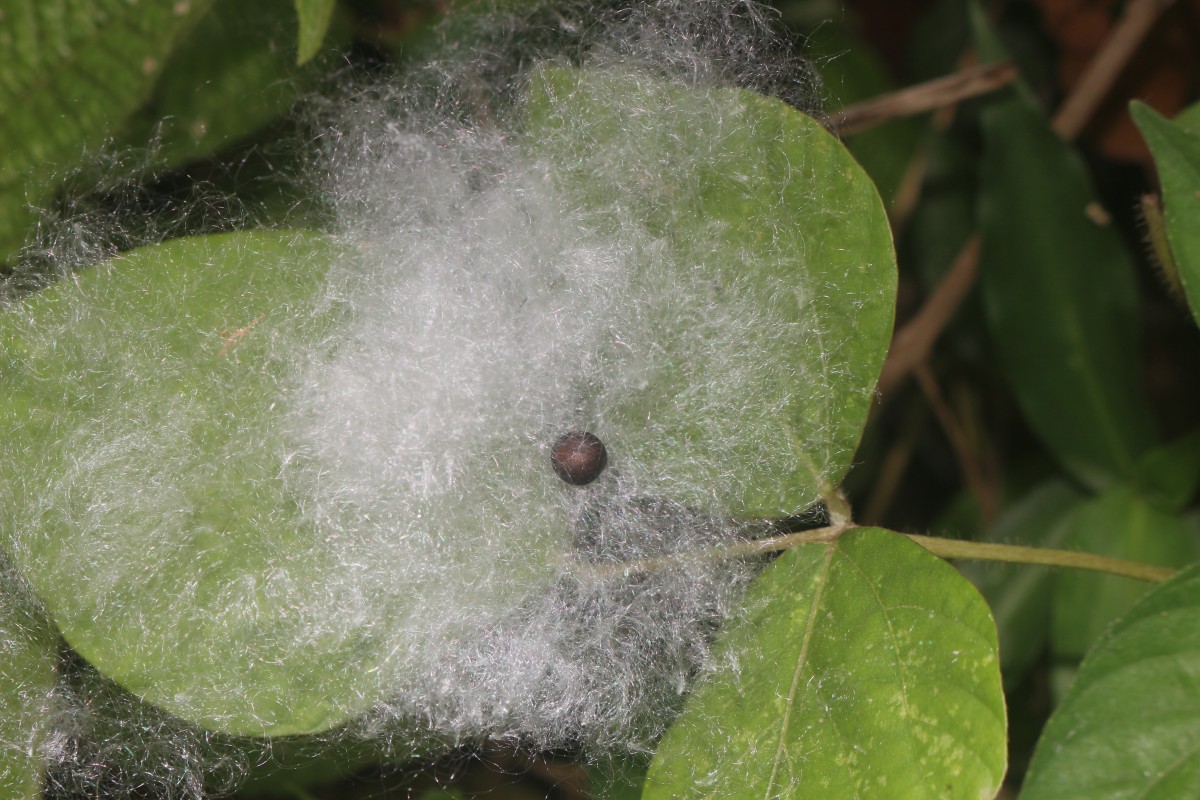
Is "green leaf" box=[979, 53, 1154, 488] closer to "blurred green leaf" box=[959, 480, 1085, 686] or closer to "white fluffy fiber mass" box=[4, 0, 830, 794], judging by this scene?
"blurred green leaf" box=[959, 480, 1085, 686]

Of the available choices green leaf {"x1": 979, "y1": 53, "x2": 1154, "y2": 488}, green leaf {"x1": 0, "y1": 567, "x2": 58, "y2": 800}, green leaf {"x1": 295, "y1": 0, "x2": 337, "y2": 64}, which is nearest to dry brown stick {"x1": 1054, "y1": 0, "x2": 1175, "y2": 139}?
green leaf {"x1": 979, "y1": 53, "x2": 1154, "y2": 488}

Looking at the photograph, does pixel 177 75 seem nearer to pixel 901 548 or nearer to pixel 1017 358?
pixel 901 548

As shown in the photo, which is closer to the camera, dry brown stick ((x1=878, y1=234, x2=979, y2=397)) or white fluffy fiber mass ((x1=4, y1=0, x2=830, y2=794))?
white fluffy fiber mass ((x1=4, y1=0, x2=830, y2=794))

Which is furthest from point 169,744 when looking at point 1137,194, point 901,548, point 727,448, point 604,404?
point 1137,194

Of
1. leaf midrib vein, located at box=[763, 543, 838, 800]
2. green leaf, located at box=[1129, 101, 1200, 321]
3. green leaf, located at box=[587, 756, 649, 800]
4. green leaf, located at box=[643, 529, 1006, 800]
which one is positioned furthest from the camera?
green leaf, located at box=[587, 756, 649, 800]

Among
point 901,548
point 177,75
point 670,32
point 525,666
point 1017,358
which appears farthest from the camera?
point 1017,358

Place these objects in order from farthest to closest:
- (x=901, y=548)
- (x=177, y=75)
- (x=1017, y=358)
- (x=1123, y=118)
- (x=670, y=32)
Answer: (x=1123, y=118), (x=1017, y=358), (x=177, y=75), (x=670, y=32), (x=901, y=548)

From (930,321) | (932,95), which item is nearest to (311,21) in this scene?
(932,95)
